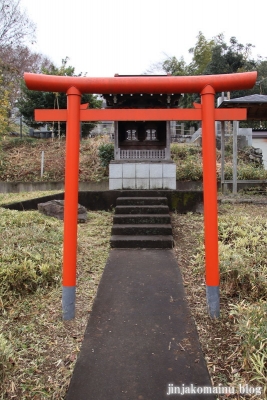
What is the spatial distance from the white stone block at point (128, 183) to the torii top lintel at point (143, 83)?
4.65 meters

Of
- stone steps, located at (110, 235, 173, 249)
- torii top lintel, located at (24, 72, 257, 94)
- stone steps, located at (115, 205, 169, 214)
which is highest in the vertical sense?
torii top lintel, located at (24, 72, 257, 94)

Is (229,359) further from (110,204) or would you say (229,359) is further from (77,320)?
(110,204)

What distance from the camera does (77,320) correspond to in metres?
3.09

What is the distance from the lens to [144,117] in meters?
3.13

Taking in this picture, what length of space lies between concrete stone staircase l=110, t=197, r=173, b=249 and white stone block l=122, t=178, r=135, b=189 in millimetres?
1325

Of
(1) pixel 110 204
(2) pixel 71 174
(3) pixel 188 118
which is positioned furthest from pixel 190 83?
(1) pixel 110 204

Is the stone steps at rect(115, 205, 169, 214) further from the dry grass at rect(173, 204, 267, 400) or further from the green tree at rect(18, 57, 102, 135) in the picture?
the green tree at rect(18, 57, 102, 135)

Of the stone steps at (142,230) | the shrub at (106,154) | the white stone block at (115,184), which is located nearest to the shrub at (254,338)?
the stone steps at (142,230)

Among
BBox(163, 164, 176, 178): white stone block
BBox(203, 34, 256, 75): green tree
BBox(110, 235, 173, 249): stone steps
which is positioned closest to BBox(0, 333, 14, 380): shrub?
BBox(110, 235, 173, 249): stone steps

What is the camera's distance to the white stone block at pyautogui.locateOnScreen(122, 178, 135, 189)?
7797 millimetres

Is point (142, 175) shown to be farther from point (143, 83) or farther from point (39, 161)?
point (39, 161)

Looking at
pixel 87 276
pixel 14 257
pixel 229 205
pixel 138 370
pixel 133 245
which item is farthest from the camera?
pixel 229 205

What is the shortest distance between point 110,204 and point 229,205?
10.2 feet

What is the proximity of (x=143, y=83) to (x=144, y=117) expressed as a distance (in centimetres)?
35
